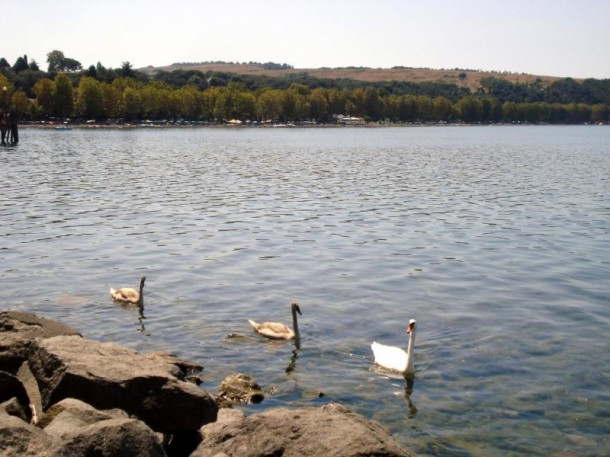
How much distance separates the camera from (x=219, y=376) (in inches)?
575

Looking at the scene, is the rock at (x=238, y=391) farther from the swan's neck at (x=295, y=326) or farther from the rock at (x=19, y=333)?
the swan's neck at (x=295, y=326)

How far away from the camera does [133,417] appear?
1010cm

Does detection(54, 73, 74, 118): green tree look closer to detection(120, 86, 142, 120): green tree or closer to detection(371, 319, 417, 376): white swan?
detection(120, 86, 142, 120): green tree

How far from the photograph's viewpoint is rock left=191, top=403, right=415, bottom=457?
9242 mm

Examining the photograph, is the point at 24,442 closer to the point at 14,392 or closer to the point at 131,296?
the point at 14,392

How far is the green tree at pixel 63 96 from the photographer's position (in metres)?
168

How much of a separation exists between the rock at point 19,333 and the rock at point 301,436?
376 cm

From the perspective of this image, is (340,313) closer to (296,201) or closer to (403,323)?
(403,323)

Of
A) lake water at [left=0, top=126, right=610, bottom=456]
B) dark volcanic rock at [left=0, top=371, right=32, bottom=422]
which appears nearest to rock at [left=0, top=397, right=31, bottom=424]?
dark volcanic rock at [left=0, top=371, right=32, bottom=422]

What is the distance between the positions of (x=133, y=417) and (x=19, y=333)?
453 centimetres

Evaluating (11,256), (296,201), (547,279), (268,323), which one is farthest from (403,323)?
(296,201)

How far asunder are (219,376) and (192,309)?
5.21m

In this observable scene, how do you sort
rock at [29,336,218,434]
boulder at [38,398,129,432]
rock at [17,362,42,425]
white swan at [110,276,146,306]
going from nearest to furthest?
boulder at [38,398,129,432]
rock at [29,336,218,434]
rock at [17,362,42,425]
white swan at [110,276,146,306]

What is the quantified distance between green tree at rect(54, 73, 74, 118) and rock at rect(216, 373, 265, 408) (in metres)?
165
